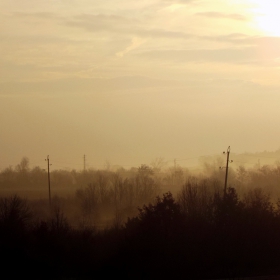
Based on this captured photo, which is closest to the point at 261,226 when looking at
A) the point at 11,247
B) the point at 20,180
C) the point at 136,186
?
the point at 11,247

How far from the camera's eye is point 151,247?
34969mm

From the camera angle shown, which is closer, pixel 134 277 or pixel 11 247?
pixel 134 277

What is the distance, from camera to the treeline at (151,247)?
108ft

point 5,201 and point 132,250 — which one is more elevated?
point 5,201

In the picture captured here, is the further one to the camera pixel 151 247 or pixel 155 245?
pixel 155 245

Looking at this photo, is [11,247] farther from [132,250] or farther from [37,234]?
[132,250]

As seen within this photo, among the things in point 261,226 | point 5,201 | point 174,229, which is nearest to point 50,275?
point 174,229

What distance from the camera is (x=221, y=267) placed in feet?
115

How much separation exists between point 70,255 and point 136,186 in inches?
2398

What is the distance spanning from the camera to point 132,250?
34.8m

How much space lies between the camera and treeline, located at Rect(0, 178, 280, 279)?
108 ft

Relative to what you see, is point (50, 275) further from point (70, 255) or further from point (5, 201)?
point (5, 201)

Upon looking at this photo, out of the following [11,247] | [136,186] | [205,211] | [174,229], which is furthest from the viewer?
[136,186]

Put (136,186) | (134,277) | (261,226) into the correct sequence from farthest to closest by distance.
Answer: (136,186), (261,226), (134,277)
